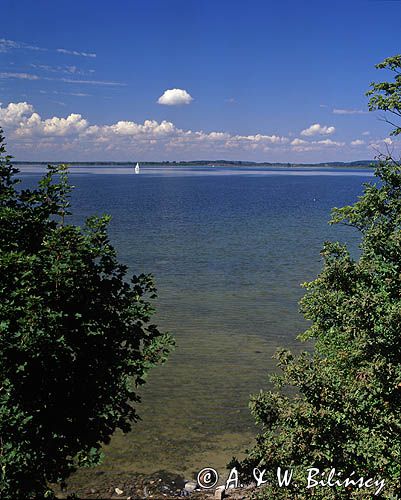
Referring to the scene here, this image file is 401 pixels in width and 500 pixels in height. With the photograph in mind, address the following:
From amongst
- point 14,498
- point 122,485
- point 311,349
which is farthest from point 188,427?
point 14,498

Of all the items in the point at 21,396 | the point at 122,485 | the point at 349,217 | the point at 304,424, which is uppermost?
the point at 349,217

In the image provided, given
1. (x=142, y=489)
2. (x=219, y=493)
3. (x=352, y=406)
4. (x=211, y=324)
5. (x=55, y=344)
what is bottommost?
(x=142, y=489)

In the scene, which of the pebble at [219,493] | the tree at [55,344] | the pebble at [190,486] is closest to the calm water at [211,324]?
the pebble at [190,486]

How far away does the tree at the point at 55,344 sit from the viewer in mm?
Result: 9977

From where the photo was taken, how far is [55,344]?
406 inches

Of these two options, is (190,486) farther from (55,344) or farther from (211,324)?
(211,324)

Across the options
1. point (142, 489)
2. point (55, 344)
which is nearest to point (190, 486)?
point (142, 489)

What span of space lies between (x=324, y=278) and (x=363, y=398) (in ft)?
18.8

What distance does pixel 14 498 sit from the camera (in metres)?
10.1

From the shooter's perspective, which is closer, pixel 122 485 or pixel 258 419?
pixel 258 419

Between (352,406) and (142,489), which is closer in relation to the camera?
(352,406)

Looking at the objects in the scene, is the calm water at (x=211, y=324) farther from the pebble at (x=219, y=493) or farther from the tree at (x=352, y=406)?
the tree at (x=352, y=406)

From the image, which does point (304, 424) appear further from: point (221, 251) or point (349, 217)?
point (221, 251)

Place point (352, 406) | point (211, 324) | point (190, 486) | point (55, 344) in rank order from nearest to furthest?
point (55, 344) → point (352, 406) → point (190, 486) → point (211, 324)
